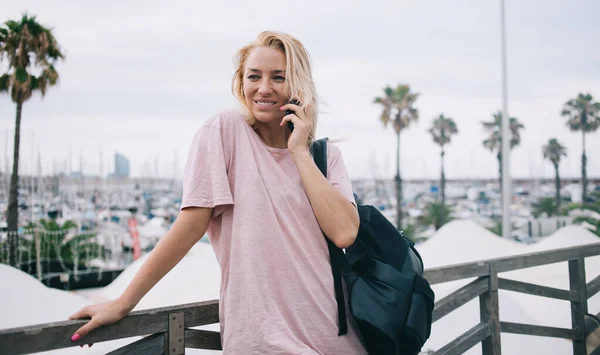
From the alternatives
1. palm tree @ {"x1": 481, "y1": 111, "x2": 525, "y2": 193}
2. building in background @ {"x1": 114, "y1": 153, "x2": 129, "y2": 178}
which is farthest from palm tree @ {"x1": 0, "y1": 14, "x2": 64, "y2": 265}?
building in background @ {"x1": 114, "y1": 153, "x2": 129, "y2": 178}

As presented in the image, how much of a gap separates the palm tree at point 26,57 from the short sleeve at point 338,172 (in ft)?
74.3

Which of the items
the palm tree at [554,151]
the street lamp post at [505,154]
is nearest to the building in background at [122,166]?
the palm tree at [554,151]

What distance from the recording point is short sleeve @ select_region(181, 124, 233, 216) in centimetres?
114

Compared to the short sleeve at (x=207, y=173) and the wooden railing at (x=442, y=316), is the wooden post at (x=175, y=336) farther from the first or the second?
the short sleeve at (x=207, y=173)

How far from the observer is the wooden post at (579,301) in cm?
288

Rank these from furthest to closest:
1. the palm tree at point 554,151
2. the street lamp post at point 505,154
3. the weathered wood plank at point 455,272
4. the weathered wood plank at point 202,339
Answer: the palm tree at point 554,151 < the street lamp post at point 505,154 < the weathered wood plank at point 455,272 < the weathered wood plank at point 202,339

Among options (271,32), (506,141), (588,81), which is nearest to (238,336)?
(271,32)

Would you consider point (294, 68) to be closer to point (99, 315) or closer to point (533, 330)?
point (99, 315)

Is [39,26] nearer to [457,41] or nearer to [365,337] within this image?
[457,41]

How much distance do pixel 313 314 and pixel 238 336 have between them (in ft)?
0.63

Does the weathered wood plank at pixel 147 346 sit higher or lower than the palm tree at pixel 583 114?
lower

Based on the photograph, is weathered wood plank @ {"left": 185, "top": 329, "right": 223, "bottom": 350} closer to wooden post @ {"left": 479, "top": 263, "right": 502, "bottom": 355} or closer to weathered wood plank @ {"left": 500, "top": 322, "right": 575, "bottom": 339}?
wooden post @ {"left": 479, "top": 263, "right": 502, "bottom": 355}

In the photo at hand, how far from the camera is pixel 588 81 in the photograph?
3180 centimetres

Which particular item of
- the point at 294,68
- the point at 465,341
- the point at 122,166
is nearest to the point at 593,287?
the point at 465,341
